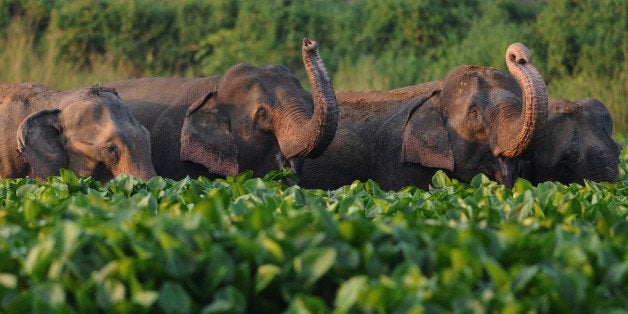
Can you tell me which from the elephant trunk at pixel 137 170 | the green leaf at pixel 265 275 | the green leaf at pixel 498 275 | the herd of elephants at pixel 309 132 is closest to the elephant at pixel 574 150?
the herd of elephants at pixel 309 132

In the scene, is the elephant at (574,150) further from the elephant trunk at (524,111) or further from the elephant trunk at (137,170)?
the elephant trunk at (137,170)

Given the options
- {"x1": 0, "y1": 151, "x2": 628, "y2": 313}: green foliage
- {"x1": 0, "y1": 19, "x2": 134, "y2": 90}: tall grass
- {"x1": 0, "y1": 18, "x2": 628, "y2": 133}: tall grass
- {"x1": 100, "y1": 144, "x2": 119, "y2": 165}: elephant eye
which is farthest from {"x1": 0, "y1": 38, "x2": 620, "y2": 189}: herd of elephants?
{"x1": 0, "y1": 19, "x2": 134, "y2": 90}: tall grass

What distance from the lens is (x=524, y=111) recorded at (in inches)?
377

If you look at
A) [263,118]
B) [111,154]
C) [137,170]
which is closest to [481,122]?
[263,118]

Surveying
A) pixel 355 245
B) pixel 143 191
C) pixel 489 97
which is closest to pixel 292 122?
pixel 489 97

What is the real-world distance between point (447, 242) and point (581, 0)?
1933cm

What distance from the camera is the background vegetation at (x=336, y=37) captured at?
2173 cm

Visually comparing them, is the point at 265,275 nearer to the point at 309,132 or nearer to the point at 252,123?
the point at 309,132

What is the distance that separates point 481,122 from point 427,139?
576 millimetres

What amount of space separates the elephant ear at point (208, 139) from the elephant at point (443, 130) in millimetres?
791

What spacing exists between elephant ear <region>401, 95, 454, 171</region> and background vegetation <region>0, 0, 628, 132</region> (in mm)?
9501

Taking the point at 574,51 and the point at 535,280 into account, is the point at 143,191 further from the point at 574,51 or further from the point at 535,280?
the point at 574,51

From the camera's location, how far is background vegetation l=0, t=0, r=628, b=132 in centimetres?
2173

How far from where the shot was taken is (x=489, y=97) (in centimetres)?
1044
